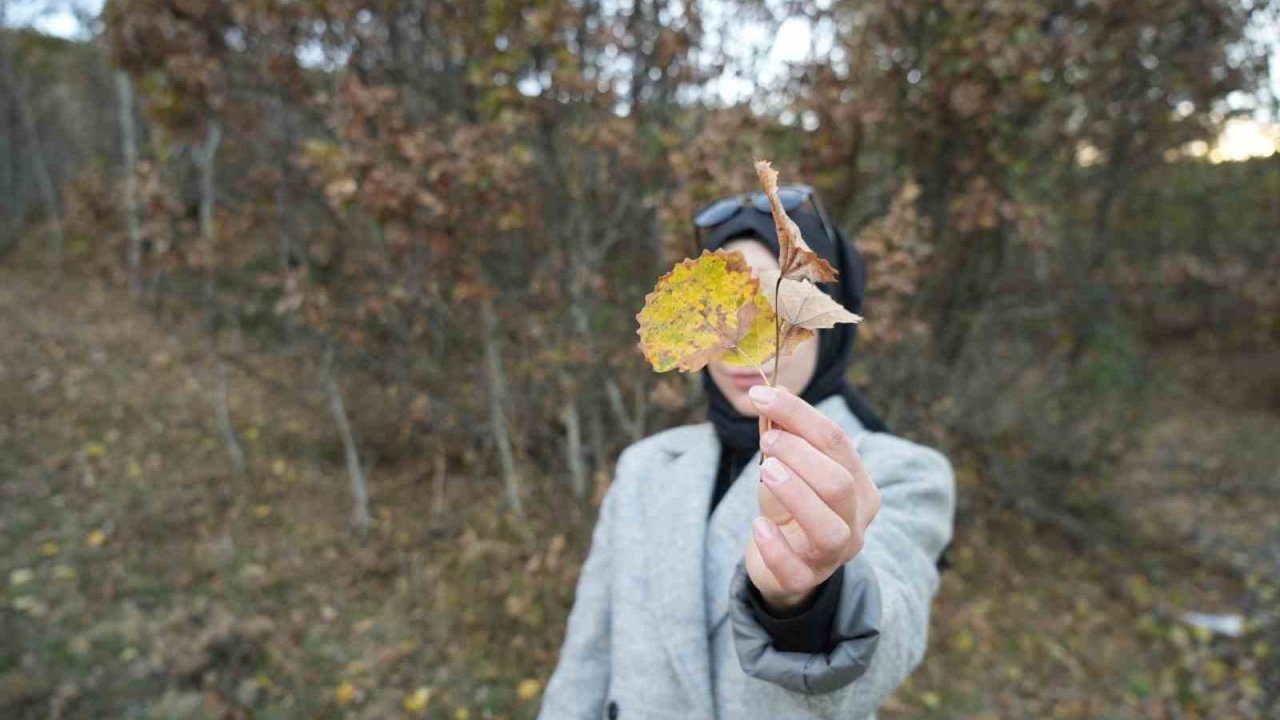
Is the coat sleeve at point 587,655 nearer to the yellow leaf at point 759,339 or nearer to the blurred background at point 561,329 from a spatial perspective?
the yellow leaf at point 759,339

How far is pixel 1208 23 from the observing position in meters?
3.59

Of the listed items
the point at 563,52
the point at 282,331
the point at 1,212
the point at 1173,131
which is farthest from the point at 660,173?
the point at 1,212

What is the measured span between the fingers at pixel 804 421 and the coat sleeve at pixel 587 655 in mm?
967

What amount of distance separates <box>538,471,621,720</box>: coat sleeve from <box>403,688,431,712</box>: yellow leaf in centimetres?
183

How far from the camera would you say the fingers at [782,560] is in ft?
2.67

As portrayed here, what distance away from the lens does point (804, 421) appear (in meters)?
0.73

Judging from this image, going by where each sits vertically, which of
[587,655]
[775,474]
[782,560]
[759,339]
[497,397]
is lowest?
[587,655]

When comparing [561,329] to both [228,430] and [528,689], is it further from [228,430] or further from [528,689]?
[228,430]

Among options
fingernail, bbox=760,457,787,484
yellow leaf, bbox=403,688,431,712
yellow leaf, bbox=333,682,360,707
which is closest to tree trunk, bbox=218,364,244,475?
yellow leaf, bbox=333,682,360,707

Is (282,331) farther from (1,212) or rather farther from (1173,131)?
(1,212)

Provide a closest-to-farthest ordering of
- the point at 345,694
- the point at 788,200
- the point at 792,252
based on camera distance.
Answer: the point at 792,252
the point at 788,200
the point at 345,694

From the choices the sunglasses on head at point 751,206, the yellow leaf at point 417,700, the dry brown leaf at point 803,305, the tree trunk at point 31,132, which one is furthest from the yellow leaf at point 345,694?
the tree trunk at point 31,132

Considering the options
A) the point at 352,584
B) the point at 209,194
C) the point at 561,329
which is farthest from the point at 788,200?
the point at 209,194

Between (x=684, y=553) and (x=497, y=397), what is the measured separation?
2.64m
